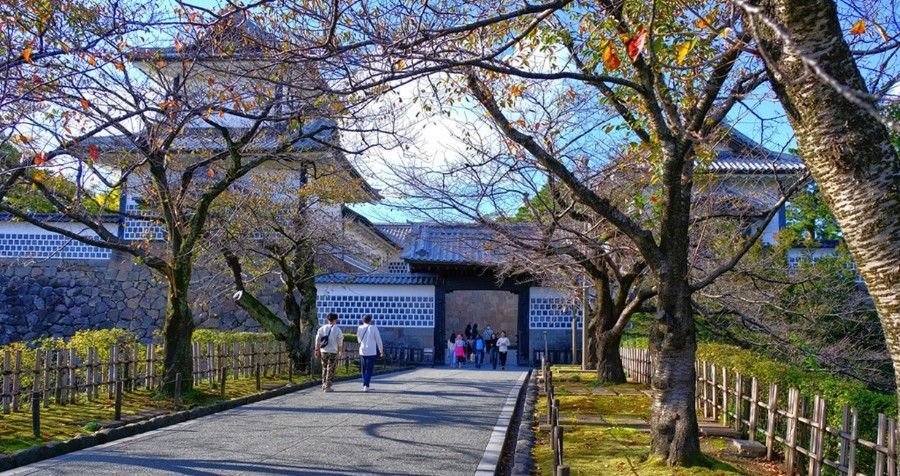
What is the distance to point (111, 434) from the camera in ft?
34.7

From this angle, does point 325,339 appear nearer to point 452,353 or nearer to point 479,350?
point 479,350

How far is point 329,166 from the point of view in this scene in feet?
58.6

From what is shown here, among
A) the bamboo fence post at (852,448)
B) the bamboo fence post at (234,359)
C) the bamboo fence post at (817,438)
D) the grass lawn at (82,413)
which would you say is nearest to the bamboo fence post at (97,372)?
→ the grass lawn at (82,413)

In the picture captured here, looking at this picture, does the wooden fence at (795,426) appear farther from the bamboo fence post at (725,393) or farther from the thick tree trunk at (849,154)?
the thick tree trunk at (849,154)

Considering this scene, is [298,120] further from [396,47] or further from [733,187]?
[733,187]

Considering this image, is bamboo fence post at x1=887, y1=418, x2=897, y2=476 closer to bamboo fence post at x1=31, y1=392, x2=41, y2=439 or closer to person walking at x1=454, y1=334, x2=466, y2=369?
bamboo fence post at x1=31, y1=392, x2=41, y2=439

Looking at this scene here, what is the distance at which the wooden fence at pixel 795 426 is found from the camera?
6.64 meters

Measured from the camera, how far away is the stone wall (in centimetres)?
2769

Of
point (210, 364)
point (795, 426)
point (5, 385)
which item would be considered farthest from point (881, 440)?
point (210, 364)

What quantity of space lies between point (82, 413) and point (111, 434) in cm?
160

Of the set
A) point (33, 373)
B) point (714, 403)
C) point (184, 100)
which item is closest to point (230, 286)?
point (33, 373)

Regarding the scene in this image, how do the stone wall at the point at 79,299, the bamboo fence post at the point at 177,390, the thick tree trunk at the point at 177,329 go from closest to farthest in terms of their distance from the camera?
the bamboo fence post at the point at 177,390 < the thick tree trunk at the point at 177,329 < the stone wall at the point at 79,299

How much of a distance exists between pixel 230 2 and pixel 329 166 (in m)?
10.8

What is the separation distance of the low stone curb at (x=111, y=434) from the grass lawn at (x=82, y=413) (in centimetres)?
19
